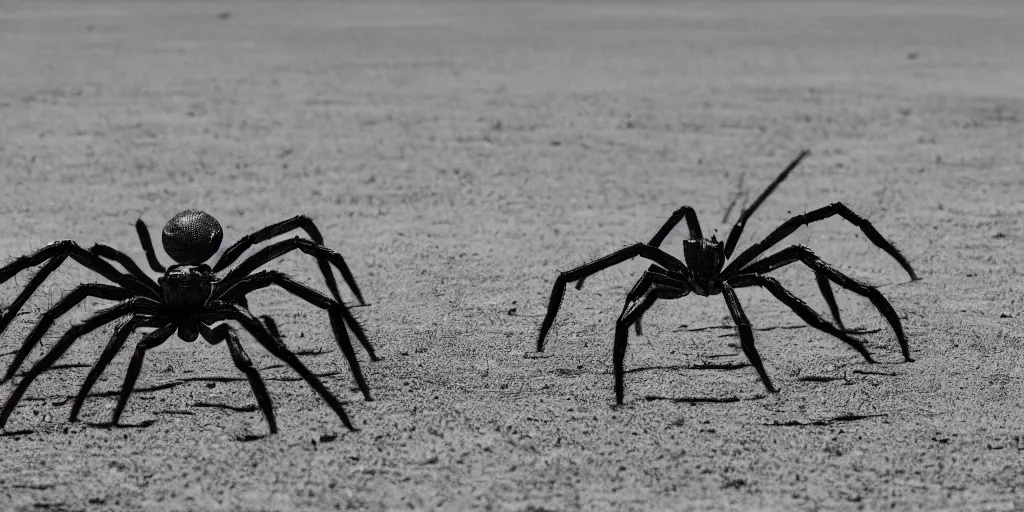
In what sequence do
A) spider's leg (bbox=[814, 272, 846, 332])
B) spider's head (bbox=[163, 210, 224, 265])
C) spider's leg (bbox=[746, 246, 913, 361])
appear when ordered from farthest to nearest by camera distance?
spider's leg (bbox=[814, 272, 846, 332]), spider's head (bbox=[163, 210, 224, 265]), spider's leg (bbox=[746, 246, 913, 361])

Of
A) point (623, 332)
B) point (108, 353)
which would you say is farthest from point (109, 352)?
point (623, 332)

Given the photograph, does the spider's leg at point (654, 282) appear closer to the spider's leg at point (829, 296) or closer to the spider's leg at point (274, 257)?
the spider's leg at point (829, 296)

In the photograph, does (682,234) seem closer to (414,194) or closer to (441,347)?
(414,194)

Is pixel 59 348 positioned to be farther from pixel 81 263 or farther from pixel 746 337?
pixel 746 337

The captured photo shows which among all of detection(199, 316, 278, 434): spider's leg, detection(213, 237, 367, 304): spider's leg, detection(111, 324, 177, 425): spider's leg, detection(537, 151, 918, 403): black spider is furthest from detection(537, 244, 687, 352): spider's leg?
detection(111, 324, 177, 425): spider's leg

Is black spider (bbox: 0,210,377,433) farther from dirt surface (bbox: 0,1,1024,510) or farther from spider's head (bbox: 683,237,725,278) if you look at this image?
spider's head (bbox: 683,237,725,278)

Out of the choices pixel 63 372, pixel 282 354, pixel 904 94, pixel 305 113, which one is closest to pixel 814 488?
pixel 282 354
